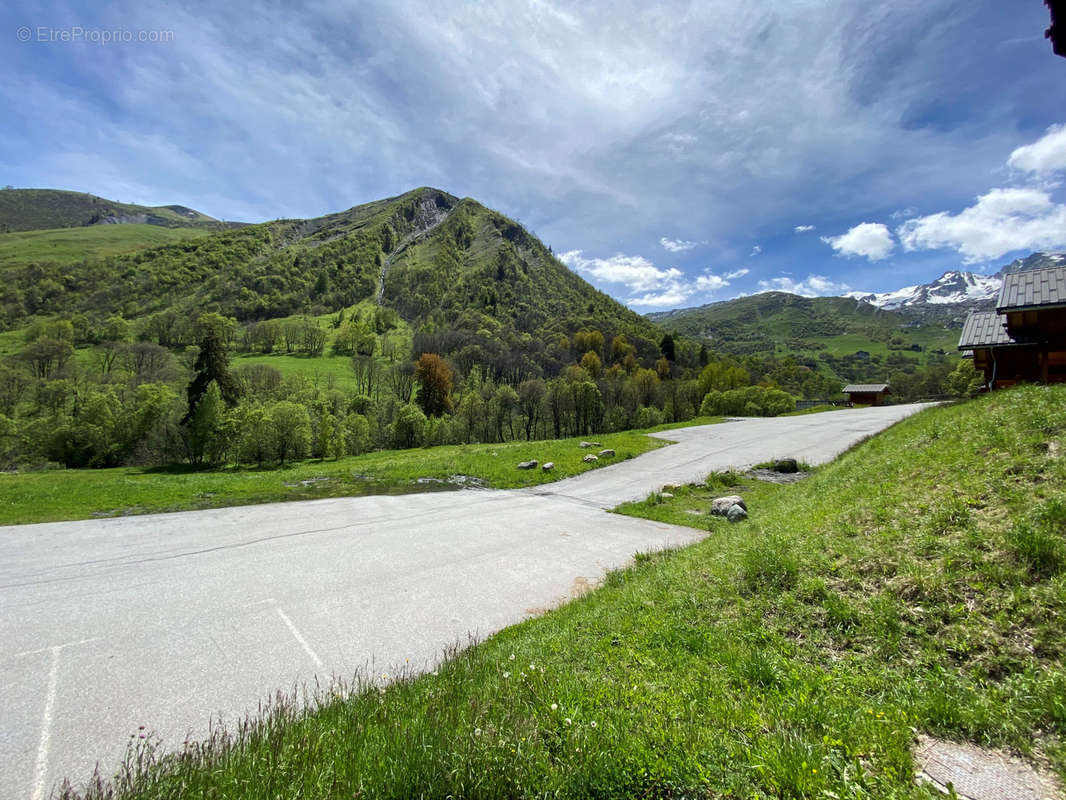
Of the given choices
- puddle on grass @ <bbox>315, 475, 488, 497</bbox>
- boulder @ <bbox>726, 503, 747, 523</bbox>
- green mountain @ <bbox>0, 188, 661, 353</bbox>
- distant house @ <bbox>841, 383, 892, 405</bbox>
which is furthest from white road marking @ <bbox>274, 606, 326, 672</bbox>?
green mountain @ <bbox>0, 188, 661, 353</bbox>

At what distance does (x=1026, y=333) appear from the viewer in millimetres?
18312

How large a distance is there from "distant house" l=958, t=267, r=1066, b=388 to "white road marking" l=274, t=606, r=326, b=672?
26327 mm

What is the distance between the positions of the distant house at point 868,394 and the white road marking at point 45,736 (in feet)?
316

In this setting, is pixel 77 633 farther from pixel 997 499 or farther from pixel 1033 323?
pixel 1033 323

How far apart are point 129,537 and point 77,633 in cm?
640

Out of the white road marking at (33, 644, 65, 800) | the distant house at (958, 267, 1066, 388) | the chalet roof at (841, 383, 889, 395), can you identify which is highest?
the distant house at (958, 267, 1066, 388)

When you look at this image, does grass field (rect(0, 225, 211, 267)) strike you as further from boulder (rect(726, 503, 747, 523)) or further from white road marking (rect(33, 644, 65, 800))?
boulder (rect(726, 503, 747, 523))

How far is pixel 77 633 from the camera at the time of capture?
655cm

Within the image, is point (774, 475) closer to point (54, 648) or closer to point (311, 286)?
point (54, 648)

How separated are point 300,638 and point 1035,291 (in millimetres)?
28022

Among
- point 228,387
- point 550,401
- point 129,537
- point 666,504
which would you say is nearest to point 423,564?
point 129,537

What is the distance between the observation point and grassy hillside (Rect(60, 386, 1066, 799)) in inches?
119

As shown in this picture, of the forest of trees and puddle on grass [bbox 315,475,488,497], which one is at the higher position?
the forest of trees

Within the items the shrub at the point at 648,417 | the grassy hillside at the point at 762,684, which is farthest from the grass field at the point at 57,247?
the grassy hillside at the point at 762,684
